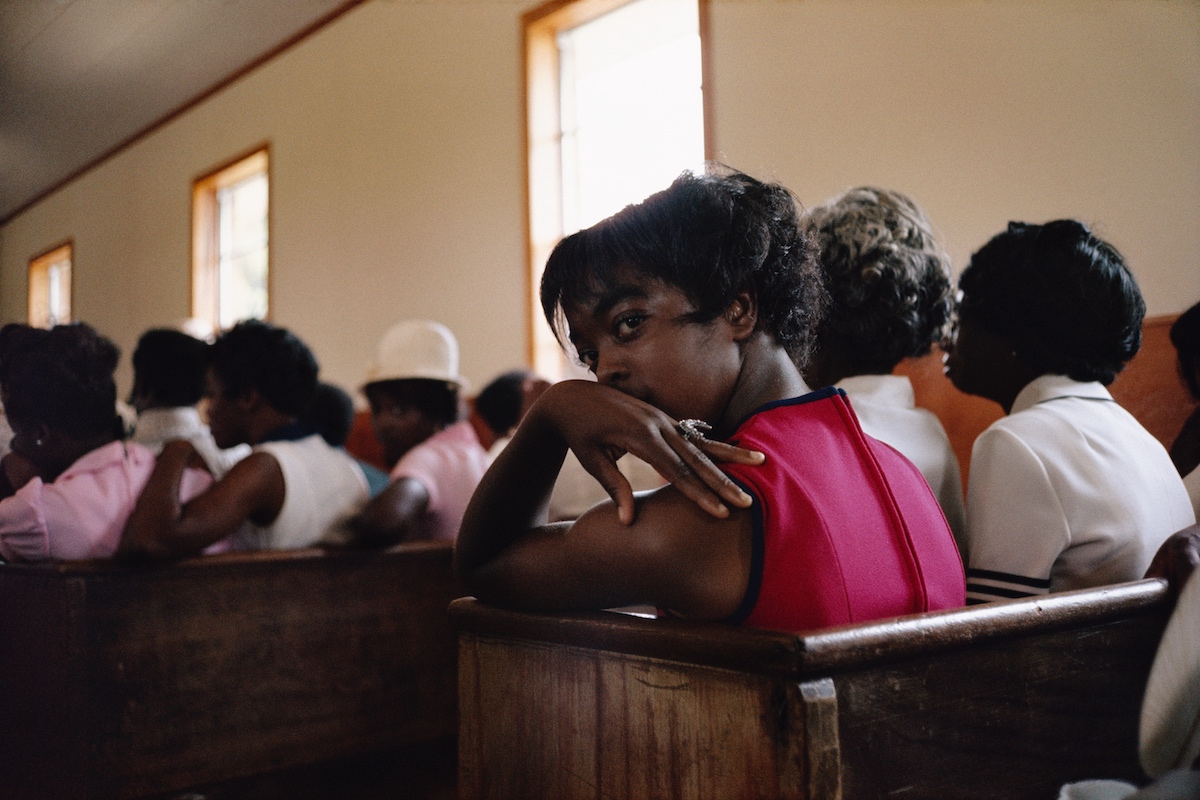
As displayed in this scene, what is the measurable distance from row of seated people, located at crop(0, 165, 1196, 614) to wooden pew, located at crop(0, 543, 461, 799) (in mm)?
134

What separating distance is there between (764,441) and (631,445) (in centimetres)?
14

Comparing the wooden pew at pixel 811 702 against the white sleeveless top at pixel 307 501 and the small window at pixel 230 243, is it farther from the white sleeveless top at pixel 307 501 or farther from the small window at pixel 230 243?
the small window at pixel 230 243

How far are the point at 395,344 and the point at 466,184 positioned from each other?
1.77 metres

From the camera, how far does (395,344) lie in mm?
3713

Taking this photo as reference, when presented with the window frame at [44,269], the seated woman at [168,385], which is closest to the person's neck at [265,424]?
the seated woman at [168,385]

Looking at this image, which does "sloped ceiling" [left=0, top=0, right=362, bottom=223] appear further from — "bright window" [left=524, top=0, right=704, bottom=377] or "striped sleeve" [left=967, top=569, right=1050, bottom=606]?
"striped sleeve" [left=967, top=569, right=1050, bottom=606]

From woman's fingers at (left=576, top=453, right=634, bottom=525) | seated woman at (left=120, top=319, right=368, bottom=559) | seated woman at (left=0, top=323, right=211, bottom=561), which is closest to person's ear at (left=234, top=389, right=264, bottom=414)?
seated woman at (left=120, top=319, right=368, bottom=559)

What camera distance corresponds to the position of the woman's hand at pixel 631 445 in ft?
2.92

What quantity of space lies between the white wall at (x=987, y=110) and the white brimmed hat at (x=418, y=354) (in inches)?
56.8

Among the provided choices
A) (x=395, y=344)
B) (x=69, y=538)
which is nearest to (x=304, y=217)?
(x=395, y=344)

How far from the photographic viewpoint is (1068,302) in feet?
5.15

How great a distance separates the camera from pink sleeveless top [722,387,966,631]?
883 millimetres

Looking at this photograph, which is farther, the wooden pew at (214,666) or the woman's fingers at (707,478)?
the wooden pew at (214,666)

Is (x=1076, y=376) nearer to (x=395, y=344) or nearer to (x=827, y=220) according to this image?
(x=827, y=220)
